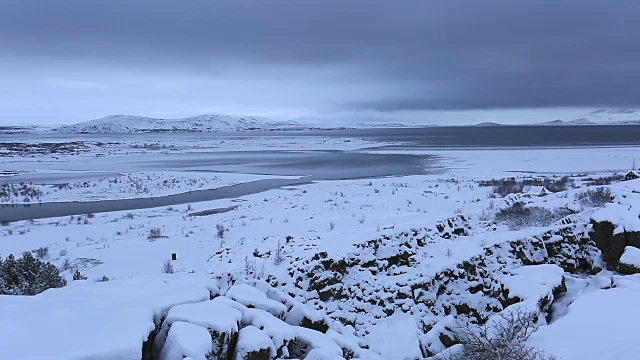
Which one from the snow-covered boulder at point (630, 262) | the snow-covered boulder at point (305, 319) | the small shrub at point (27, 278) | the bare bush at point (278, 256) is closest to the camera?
the snow-covered boulder at point (305, 319)

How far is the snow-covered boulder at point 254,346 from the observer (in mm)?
5031

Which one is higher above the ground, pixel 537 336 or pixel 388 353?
pixel 537 336

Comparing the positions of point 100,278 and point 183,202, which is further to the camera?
point 183,202

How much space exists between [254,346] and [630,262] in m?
7.81

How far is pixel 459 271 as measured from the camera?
9.59 metres

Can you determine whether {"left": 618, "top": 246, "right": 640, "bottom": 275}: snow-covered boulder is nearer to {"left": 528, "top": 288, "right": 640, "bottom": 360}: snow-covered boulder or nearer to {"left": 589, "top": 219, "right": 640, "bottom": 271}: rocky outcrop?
{"left": 589, "top": 219, "right": 640, "bottom": 271}: rocky outcrop

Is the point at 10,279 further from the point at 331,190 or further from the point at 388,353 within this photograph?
the point at 331,190

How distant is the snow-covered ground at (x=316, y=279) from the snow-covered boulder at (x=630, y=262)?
41 centimetres

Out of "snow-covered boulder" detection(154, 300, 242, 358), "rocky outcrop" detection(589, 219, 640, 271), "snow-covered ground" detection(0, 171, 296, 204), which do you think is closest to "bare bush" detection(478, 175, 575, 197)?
"rocky outcrop" detection(589, 219, 640, 271)

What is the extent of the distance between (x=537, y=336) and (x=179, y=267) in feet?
28.2

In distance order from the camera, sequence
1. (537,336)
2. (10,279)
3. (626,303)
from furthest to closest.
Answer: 1. (10,279)
2. (626,303)
3. (537,336)

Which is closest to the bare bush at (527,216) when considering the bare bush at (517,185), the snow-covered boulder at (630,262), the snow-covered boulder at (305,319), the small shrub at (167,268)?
the snow-covered boulder at (630,262)

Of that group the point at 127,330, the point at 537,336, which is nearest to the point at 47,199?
the point at 127,330

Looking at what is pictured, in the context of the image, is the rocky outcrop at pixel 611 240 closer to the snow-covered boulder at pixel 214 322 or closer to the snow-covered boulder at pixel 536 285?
the snow-covered boulder at pixel 536 285
